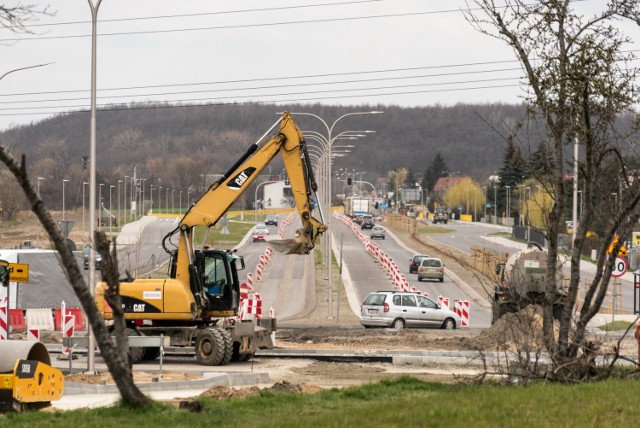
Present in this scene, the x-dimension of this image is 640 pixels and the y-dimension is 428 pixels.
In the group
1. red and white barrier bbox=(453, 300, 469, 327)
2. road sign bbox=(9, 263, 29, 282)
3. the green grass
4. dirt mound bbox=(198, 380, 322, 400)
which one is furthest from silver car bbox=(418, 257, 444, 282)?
the green grass

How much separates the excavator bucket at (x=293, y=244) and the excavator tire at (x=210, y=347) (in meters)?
2.56

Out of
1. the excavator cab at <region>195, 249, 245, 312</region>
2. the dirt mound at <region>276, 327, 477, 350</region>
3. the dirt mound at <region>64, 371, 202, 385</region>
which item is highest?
the excavator cab at <region>195, 249, 245, 312</region>

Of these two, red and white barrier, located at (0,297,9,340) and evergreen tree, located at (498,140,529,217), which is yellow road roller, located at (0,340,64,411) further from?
evergreen tree, located at (498,140,529,217)

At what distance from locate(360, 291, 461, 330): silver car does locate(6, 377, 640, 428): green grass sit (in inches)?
928

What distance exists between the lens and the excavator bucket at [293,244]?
1057 inches

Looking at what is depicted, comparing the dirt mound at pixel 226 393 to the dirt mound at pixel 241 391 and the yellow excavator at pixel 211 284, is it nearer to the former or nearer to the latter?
the dirt mound at pixel 241 391

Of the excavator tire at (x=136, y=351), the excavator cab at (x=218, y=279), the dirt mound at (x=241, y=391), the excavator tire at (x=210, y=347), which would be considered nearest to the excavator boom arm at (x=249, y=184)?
the excavator cab at (x=218, y=279)

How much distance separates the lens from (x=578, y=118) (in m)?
19.2

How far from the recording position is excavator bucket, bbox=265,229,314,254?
26.9 metres

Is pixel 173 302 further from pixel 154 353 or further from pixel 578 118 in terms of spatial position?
pixel 578 118

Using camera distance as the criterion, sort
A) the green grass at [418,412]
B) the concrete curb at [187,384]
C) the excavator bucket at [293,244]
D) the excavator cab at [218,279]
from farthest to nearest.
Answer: the excavator cab at [218,279], the excavator bucket at [293,244], the concrete curb at [187,384], the green grass at [418,412]

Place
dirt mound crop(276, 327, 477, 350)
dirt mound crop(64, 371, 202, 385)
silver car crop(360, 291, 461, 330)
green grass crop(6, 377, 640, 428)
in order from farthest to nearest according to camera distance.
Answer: silver car crop(360, 291, 461, 330) < dirt mound crop(276, 327, 477, 350) < dirt mound crop(64, 371, 202, 385) < green grass crop(6, 377, 640, 428)

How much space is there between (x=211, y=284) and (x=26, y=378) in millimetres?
11726

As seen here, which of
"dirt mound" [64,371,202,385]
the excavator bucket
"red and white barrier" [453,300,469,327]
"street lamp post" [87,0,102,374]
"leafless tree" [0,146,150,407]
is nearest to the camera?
"leafless tree" [0,146,150,407]
